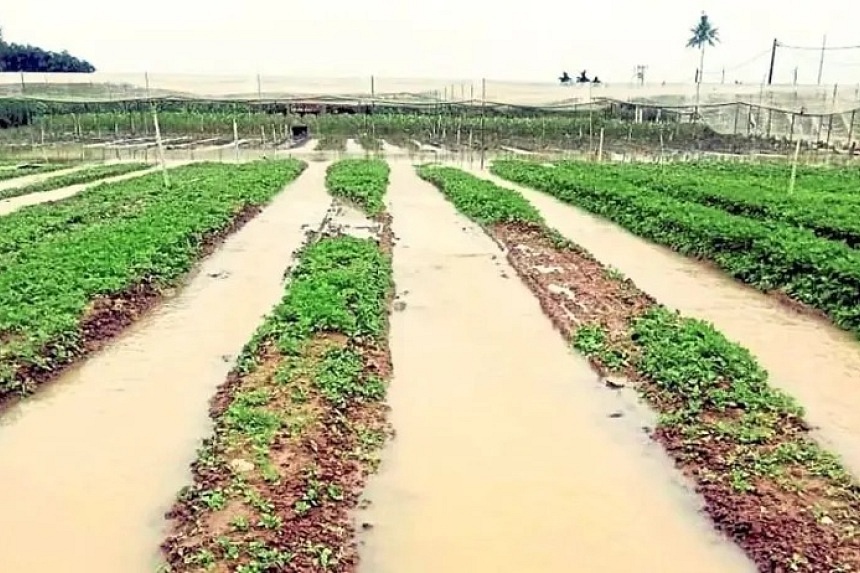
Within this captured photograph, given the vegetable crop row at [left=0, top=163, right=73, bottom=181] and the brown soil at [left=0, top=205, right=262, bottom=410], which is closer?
the brown soil at [left=0, top=205, right=262, bottom=410]

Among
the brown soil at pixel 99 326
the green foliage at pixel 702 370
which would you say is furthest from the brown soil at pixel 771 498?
the brown soil at pixel 99 326

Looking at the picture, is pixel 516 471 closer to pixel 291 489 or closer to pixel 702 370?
pixel 291 489

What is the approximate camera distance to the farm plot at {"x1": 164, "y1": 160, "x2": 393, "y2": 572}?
426 centimetres

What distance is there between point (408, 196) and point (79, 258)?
11292mm

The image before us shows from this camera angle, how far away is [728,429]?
5699 mm

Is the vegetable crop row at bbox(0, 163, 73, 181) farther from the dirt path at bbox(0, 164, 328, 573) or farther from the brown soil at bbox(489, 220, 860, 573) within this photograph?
the brown soil at bbox(489, 220, 860, 573)

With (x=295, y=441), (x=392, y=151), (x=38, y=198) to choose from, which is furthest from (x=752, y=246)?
(x=392, y=151)

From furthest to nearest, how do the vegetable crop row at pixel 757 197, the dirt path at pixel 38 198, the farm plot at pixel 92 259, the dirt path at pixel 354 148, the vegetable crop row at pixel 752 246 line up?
the dirt path at pixel 354 148, the dirt path at pixel 38 198, the vegetable crop row at pixel 757 197, the vegetable crop row at pixel 752 246, the farm plot at pixel 92 259

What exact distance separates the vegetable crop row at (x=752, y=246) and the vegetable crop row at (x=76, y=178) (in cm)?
1447

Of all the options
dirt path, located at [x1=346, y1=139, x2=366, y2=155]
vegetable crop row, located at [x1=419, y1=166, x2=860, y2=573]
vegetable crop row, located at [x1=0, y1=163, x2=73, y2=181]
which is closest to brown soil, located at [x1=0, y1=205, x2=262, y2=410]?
vegetable crop row, located at [x1=419, y1=166, x2=860, y2=573]

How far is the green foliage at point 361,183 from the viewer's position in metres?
18.0

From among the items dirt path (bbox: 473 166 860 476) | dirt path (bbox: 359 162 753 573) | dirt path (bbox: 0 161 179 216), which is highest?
dirt path (bbox: 0 161 179 216)

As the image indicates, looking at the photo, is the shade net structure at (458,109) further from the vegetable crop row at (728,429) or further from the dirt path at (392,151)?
the vegetable crop row at (728,429)

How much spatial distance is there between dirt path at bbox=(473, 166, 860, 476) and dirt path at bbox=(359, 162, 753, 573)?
5.48 feet
